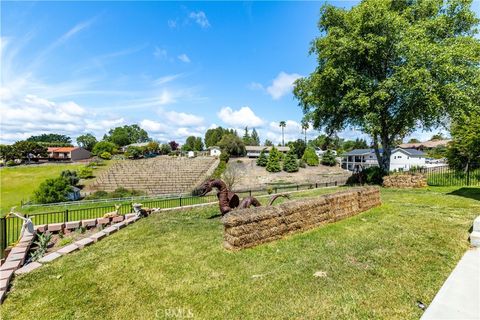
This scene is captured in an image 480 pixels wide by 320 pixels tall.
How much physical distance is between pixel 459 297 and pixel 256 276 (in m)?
2.80

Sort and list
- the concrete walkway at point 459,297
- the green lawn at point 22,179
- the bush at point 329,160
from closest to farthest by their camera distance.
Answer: the concrete walkway at point 459,297
the green lawn at point 22,179
the bush at point 329,160

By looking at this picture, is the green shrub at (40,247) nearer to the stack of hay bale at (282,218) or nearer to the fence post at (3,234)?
the fence post at (3,234)

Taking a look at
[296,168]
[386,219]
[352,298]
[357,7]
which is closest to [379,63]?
[357,7]

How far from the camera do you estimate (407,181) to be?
49.2 ft

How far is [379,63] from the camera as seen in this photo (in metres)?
16.2

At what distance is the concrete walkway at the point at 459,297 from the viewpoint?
2.91 meters

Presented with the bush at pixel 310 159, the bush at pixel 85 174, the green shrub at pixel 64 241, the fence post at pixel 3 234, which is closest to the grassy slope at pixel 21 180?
the bush at pixel 85 174

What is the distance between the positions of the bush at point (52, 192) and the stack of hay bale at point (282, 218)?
1158 inches

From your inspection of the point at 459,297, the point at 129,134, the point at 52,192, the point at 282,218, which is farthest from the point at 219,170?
the point at 129,134

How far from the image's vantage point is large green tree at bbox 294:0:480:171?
13.4 meters

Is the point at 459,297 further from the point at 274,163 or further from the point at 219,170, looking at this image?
the point at 219,170

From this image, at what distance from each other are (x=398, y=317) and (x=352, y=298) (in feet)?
1.87

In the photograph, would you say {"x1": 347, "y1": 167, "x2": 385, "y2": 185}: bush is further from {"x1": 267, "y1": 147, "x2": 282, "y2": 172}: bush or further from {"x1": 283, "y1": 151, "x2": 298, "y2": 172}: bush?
{"x1": 267, "y1": 147, "x2": 282, "y2": 172}: bush

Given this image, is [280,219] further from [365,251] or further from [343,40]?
[343,40]
